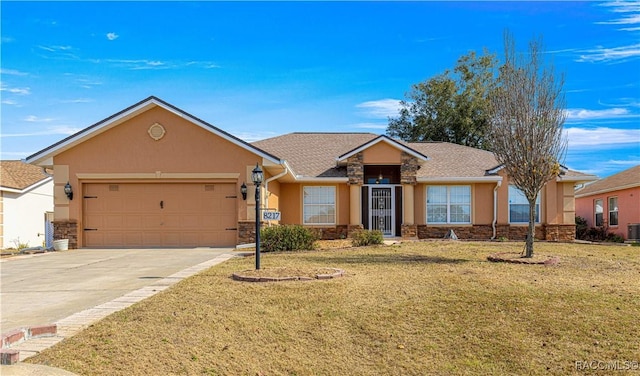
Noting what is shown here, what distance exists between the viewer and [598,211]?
2736 centimetres

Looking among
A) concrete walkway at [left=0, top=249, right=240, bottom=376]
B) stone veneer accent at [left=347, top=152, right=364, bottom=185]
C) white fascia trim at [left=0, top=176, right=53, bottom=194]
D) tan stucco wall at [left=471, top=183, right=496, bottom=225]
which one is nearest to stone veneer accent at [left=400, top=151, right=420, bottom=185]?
stone veneer accent at [left=347, top=152, right=364, bottom=185]

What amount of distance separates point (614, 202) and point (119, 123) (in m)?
22.9

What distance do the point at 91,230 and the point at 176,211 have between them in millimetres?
2964

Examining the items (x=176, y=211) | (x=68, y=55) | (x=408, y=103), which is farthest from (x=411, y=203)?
(x=408, y=103)

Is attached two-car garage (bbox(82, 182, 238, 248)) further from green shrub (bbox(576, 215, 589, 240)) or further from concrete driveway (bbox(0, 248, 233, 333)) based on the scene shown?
green shrub (bbox(576, 215, 589, 240))

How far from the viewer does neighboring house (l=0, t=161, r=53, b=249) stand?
23062 mm

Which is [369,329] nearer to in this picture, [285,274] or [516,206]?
[285,274]

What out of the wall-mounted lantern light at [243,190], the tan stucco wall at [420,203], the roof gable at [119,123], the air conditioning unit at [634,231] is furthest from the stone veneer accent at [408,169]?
the air conditioning unit at [634,231]

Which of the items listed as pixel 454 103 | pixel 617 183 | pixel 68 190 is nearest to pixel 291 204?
pixel 68 190

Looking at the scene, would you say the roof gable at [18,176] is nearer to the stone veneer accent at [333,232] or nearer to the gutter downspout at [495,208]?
the stone veneer accent at [333,232]

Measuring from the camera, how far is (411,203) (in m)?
20.5

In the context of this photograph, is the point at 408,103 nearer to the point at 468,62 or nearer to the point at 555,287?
the point at 468,62

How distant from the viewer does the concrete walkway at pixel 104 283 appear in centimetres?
560

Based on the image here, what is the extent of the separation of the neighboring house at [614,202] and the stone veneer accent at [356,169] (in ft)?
40.4
